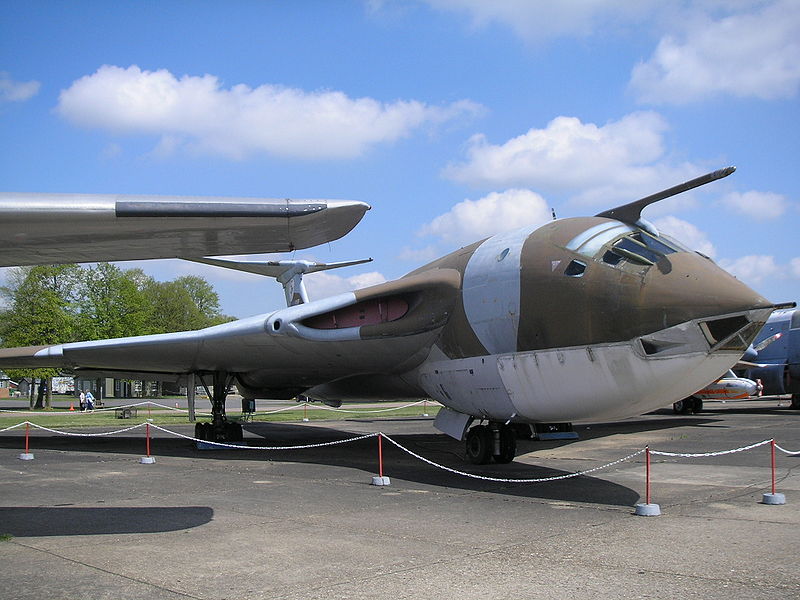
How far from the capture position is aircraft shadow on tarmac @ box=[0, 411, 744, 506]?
34.4 feet

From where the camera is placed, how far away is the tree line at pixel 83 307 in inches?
2020

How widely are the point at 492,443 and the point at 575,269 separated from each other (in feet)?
13.0

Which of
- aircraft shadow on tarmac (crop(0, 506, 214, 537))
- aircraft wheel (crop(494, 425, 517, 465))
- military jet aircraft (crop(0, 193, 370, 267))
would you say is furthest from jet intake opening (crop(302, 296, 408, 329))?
military jet aircraft (crop(0, 193, 370, 267))

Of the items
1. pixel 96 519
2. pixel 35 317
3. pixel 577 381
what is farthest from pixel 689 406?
pixel 35 317

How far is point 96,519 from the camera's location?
8367mm

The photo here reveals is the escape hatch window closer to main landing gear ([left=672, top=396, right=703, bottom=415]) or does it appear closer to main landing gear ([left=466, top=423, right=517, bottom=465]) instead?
main landing gear ([left=466, top=423, right=517, bottom=465])

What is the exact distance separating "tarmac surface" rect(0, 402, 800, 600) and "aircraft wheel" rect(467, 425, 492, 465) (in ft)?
0.83

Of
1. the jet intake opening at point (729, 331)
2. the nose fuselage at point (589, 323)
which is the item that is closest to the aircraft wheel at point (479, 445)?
the nose fuselage at point (589, 323)

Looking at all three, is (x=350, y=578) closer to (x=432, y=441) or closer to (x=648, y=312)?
(x=648, y=312)

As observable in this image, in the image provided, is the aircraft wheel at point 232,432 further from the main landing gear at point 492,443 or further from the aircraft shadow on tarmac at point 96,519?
the aircraft shadow on tarmac at point 96,519

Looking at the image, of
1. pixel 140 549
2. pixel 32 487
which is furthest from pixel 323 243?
pixel 32 487

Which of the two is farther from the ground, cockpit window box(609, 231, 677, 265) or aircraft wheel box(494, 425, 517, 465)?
cockpit window box(609, 231, 677, 265)

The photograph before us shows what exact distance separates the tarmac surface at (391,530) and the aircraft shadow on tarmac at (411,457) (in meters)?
0.10

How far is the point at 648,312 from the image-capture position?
906cm
